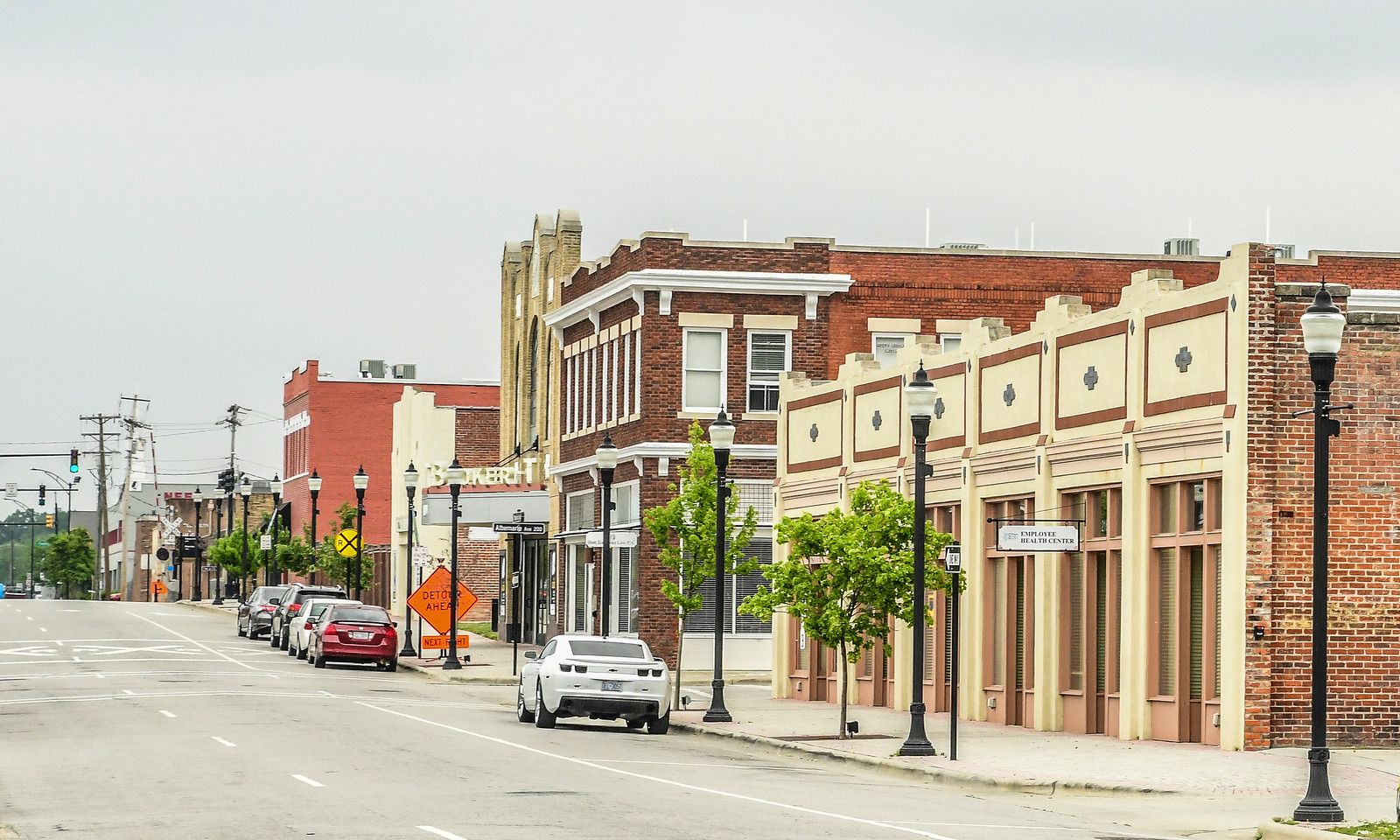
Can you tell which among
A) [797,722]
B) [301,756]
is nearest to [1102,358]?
[797,722]

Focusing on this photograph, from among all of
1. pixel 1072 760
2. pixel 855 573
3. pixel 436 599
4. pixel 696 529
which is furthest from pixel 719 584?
pixel 436 599

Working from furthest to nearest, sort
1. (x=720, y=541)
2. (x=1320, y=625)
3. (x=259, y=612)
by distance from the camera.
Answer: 1. (x=259, y=612)
2. (x=720, y=541)
3. (x=1320, y=625)

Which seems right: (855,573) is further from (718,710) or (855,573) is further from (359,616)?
(359,616)

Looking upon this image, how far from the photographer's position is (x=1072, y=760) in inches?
946

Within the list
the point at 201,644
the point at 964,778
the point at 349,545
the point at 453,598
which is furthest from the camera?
the point at 349,545

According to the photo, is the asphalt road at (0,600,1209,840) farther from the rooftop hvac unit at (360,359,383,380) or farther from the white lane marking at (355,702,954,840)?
the rooftop hvac unit at (360,359,383,380)

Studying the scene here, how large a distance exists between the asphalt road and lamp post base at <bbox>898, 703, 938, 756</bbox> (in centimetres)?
79

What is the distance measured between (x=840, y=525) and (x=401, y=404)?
49.0 metres

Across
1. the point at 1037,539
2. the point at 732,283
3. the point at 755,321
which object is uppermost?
the point at 732,283

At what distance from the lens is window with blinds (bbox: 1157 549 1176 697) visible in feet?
86.9

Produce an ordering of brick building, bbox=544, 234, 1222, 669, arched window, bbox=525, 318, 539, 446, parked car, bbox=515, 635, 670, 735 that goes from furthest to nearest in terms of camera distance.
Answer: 1. arched window, bbox=525, 318, 539, 446
2. brick building, bbox=544, 234, 1222, 669
3. parked car, bbox=515, 635, 670, 735

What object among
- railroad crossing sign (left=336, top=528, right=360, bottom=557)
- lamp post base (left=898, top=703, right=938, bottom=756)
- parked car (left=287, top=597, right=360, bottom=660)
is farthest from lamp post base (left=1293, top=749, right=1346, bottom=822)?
railroad crossing sign (left=336, top=528, right=360, bottom=557)

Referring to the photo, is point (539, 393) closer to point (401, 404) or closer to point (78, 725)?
point (401, 404)

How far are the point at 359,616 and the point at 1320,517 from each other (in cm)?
3393
